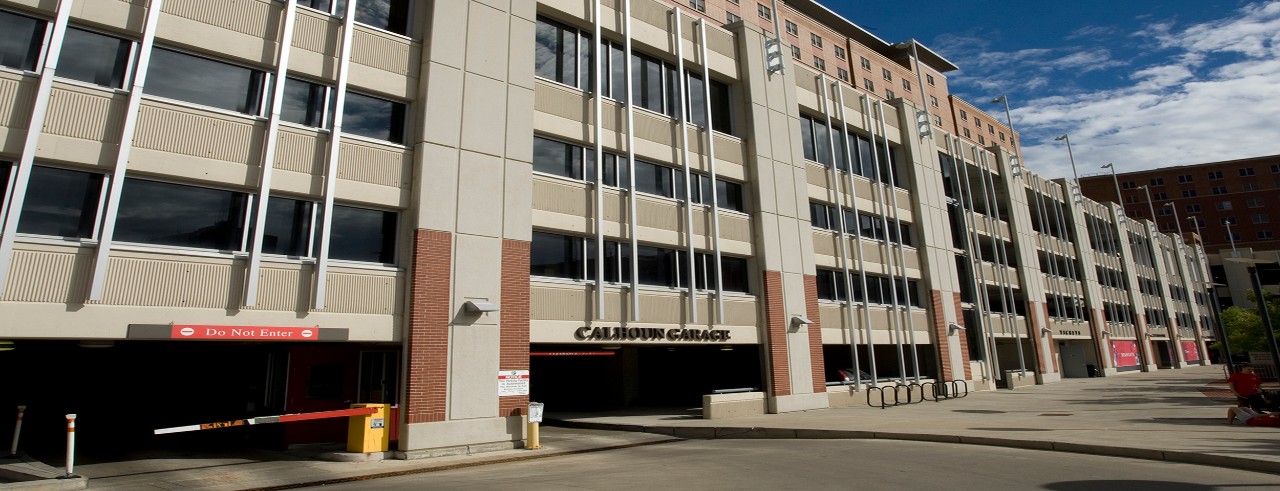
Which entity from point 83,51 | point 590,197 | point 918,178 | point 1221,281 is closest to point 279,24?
point 83,51

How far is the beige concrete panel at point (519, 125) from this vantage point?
1811 centimetres

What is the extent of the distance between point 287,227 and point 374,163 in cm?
238

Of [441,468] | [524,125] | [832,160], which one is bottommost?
[441,468]

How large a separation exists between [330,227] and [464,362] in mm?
4181

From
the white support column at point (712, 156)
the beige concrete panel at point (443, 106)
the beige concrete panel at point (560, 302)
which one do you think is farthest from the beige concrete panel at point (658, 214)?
the beige concrete panel at point (443, 106)

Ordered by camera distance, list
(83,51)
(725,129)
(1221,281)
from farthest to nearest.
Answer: (1221,281)
(725,129)
(83,51)

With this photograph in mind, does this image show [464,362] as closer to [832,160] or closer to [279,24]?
[279,24]

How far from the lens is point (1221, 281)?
313ft

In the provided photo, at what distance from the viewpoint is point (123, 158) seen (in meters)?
12.8

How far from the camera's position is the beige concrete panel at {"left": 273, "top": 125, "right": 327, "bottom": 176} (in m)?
14.8

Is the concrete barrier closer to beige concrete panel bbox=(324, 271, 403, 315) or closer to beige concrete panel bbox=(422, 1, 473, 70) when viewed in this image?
beige concrete panel bbox=(324, 271, 403, 315)

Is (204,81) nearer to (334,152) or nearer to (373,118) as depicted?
Answer: (334,152)

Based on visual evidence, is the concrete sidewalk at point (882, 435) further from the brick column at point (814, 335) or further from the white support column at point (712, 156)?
the white support column at point (712, 156)

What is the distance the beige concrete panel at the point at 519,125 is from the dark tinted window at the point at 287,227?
508cm
